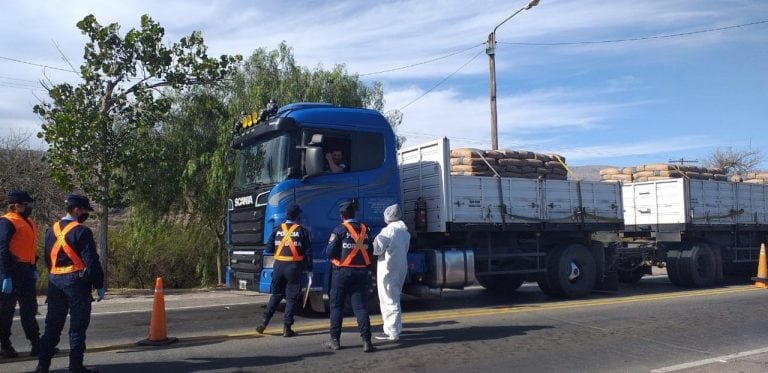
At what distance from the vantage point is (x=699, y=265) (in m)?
14.9

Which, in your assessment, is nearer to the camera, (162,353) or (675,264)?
(162,353)

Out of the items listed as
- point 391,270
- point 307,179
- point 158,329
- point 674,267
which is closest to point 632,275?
point 674,267

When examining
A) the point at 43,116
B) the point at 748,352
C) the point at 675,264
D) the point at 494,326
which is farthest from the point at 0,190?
the point at 748,352

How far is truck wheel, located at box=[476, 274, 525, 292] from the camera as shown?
1326 cm

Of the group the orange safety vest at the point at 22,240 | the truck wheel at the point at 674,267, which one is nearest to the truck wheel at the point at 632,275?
the truck wheel at the point at 674,267

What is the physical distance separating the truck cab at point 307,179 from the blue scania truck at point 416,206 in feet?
0.05

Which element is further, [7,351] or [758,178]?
[758,178]

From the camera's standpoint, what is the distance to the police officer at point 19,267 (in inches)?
267

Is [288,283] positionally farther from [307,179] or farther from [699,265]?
[699,265]

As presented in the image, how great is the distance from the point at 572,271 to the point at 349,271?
6.74 meters

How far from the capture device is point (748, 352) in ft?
24.9

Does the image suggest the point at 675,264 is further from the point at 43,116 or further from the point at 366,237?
the point at 43,116

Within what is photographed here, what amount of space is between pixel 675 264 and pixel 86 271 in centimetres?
1278

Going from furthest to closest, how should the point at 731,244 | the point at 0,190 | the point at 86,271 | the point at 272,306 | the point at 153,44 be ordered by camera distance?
1. the point at 0,190
2. the point at 731,244
3. the point at 153,44
4. the point at 272,306
5. the point at 86,271
